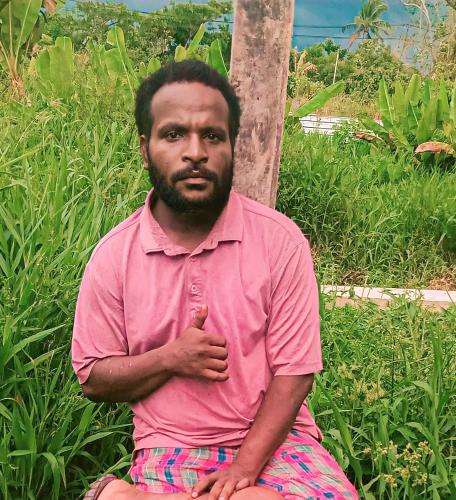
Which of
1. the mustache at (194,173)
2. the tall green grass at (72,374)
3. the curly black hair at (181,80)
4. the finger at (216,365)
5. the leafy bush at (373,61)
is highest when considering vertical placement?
the curly black hair at (181,80)

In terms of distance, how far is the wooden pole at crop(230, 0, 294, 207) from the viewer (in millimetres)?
2650

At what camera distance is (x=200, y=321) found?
69.4 inches

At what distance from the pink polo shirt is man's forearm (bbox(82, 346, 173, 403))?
30 mm

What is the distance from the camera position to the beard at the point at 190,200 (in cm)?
179

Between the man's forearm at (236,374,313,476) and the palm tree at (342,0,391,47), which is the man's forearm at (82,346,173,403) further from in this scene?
the palm tree at (342,0,391,47)

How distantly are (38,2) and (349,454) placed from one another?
221 inches

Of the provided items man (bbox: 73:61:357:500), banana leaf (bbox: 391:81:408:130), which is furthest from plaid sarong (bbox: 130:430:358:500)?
banana leaf (bbox: 391:81:408:130)

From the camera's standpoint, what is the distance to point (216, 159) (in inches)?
71.0

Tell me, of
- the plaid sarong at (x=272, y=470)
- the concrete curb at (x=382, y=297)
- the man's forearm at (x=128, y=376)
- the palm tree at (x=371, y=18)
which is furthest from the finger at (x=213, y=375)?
the palm tree at (x=371, y=18)

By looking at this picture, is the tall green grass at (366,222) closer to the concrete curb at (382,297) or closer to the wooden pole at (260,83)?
the concrete curb at (382,297)

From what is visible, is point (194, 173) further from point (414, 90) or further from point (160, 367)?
point (414, 90)

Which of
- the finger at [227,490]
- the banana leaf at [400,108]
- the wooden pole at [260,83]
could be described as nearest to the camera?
the finger at [227,490]

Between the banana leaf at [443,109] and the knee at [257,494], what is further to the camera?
the banana leaf at [443,109]

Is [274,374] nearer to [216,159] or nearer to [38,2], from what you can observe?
[216,159]
